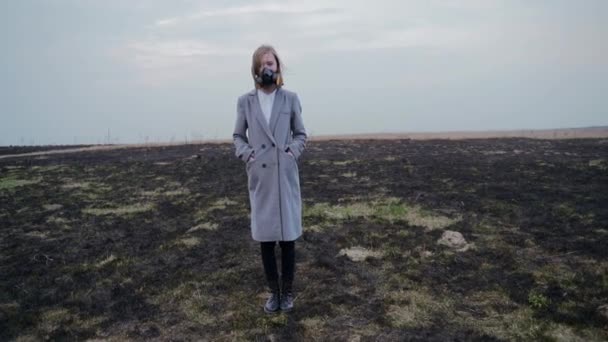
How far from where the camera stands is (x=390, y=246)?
18.9ft

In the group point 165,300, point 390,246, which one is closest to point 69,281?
point 165,300

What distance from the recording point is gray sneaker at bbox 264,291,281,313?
3969mm

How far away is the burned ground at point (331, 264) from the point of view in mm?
3785

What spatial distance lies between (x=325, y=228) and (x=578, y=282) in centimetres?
327

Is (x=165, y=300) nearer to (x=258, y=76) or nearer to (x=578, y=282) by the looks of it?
(x=258, y=76)

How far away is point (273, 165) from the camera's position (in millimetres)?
3678

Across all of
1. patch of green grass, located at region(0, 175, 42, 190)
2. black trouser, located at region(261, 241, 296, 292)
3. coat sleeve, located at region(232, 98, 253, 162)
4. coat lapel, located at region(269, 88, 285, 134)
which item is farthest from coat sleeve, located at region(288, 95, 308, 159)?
patch of green grass, located at region(0, 175, 42, 190)

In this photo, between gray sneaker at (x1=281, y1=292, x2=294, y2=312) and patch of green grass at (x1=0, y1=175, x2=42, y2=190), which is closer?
gray sneaker at (x1=281, y1=292, x2=294, y2=312)

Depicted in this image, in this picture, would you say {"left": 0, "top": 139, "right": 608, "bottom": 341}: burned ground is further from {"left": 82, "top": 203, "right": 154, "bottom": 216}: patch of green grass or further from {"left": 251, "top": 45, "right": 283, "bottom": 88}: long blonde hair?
{"left": 251, "top": 45, "right": 283, "bottom": 88}: long blonde hair

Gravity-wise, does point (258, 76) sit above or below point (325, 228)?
above

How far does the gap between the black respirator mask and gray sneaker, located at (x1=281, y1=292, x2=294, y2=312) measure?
180 centimetres

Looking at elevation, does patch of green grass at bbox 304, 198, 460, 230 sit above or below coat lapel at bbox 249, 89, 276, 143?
below

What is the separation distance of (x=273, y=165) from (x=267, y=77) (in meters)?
0.70

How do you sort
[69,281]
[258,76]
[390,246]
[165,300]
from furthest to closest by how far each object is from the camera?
[390,246]
[69,281]
[165,300]
[258,76]
